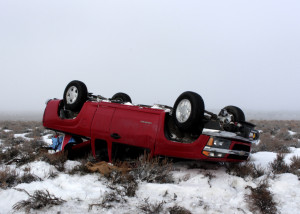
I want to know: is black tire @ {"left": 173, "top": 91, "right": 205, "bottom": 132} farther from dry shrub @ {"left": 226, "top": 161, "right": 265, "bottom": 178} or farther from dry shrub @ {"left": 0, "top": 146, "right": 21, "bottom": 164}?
dry shrub @ {"left": 0, "top": 146, "right": 21, "bottom": 164}

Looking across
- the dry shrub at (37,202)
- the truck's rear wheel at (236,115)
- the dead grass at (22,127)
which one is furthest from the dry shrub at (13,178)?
the dead grass at (22,127)

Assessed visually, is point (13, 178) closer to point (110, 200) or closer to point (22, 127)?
point (110, 200)

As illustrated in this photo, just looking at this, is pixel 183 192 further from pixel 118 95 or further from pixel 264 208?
pixel 118 95

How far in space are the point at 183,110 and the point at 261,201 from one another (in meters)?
1.85

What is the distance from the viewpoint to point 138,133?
169 inches

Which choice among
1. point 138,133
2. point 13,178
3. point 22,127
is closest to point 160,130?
point 138,133

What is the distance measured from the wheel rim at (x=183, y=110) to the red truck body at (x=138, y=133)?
0.84ft

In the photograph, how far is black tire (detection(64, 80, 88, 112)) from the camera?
5.51 metres

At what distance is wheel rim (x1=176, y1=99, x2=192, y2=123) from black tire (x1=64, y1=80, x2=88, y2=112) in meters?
2.47

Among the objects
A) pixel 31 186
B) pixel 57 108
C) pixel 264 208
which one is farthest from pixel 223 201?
pixel 57 108

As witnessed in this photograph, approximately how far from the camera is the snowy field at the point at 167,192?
9.62 feet

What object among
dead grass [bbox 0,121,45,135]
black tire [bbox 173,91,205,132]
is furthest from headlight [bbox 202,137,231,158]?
dead grass [bbox 0,121,45,135]

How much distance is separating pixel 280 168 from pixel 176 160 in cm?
192

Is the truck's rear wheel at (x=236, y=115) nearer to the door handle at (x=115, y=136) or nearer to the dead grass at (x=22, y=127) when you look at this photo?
the door handle at (x=115, y=136)
